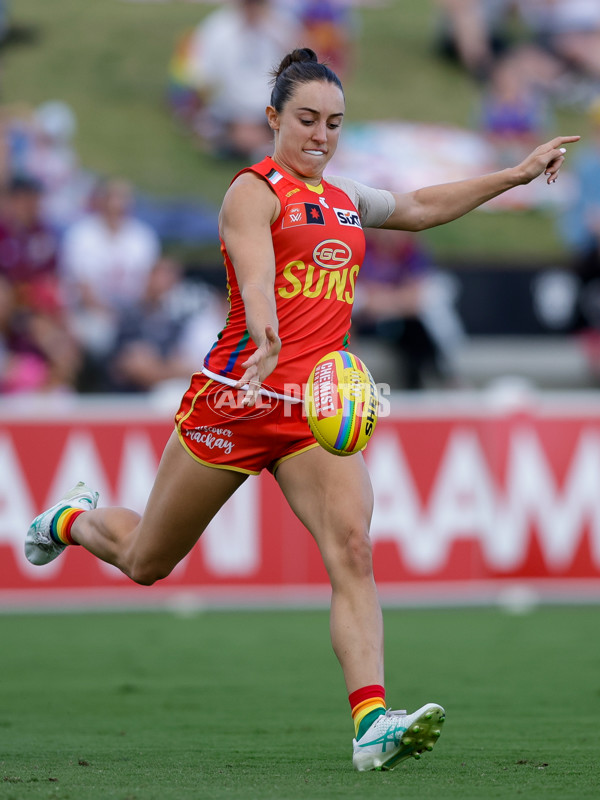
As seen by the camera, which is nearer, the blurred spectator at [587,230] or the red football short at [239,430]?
the red football short at [239,430]

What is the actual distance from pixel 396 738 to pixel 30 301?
8.47 metres

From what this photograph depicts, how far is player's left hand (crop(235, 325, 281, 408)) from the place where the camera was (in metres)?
4.20

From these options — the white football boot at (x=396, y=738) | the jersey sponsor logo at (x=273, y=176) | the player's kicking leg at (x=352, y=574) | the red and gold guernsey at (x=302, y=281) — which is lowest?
the white football boot at (x=396, y=738)

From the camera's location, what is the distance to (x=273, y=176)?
4.66m

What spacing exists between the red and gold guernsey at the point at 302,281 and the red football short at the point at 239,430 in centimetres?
7

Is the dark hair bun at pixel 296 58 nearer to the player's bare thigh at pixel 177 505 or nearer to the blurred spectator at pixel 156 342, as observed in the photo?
the player's bare thigh at pixel 177 505

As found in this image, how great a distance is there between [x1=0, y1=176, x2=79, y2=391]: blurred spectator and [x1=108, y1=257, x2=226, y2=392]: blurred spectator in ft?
1.49

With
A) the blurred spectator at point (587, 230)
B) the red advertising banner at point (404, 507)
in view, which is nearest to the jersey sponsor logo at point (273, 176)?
the red advertising banner at point (404, 507)

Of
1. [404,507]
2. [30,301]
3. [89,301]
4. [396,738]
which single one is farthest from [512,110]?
[396,738]

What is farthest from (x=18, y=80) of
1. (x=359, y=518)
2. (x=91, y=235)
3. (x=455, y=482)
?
(x=359, y=518)

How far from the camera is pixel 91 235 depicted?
12391 millimetres

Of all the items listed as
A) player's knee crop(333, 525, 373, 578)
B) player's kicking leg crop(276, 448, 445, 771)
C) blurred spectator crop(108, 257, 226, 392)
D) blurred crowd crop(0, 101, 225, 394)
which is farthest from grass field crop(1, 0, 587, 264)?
player's knee crop(333, 525, 373, 578)

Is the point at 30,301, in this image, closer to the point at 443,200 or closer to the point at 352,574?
the point at 443,200

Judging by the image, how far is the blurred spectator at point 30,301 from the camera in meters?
11.7
